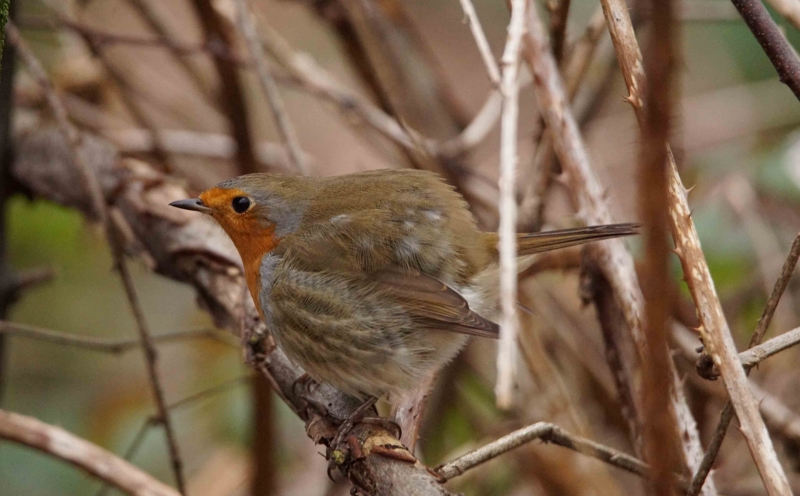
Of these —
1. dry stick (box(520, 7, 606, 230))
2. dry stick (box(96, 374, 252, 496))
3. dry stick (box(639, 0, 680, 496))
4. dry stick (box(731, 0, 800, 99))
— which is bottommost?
dry stick (box(639, 0, 680, 496))

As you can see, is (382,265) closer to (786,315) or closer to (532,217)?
(532,217)

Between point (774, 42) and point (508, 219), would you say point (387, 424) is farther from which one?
point (774, 42)

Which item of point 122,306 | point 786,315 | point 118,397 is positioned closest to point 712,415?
point 786,315

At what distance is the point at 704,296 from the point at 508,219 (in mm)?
481

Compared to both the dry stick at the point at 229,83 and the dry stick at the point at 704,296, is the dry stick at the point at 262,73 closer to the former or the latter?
the dry stick at the point at 229,83

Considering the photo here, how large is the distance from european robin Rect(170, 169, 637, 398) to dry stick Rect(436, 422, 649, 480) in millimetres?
388

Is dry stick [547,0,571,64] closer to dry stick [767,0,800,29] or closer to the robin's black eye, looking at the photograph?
dry stick [767,0,800,29]

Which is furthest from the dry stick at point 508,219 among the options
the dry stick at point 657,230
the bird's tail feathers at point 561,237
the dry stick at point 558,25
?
the dry stick at point 558,25

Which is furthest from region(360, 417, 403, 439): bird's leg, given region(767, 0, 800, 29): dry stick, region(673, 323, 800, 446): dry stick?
region(767, 0, 800, 29): dry stick

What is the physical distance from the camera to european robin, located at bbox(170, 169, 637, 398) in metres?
2.21

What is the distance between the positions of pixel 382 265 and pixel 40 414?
2125 mm

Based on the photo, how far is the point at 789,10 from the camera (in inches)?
65.8

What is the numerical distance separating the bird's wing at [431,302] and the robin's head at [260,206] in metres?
0.46

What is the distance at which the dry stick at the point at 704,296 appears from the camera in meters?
1.34
